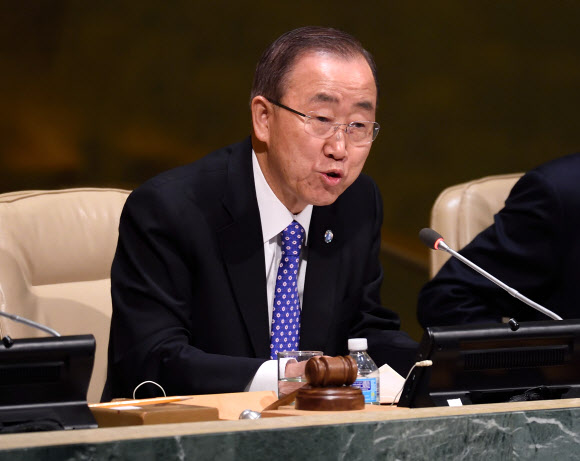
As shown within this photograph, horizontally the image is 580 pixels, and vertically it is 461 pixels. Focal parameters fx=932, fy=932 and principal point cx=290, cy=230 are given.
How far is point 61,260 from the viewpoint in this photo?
2.37 metres

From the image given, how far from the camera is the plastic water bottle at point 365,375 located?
4.99 feet

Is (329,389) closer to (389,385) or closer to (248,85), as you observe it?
(389,385)

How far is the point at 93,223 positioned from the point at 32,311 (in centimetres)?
28

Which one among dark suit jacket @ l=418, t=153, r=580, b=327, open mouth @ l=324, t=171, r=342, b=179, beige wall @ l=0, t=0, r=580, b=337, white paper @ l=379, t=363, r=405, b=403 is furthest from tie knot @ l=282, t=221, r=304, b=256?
beige wall @ l=0, t=0, r=580, b=337

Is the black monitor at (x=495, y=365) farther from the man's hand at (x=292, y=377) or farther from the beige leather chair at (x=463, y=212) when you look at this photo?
the beige leather chair at (x=463, y=212)

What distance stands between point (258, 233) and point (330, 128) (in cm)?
29

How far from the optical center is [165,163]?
11.8ft

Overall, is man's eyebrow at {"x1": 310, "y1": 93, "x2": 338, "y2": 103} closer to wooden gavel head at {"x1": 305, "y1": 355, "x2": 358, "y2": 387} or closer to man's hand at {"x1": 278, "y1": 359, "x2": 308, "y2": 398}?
man's hand at {"x1": 278, "y1": 359, "x2": 308, "y2": 398}

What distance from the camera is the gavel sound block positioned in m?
1.28

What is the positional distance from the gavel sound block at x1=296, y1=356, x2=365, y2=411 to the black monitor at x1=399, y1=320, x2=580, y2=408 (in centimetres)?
9

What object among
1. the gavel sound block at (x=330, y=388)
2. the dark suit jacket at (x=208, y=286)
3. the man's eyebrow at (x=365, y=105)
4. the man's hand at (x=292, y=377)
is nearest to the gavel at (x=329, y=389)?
the gavel sound block at (x=330, y=388)

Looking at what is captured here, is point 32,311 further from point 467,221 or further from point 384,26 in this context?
point 384,26

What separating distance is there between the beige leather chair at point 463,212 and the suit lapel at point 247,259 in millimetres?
753

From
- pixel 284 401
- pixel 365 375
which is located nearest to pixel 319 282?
pixel 365 375
